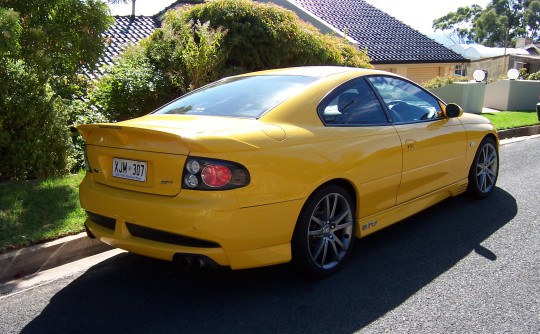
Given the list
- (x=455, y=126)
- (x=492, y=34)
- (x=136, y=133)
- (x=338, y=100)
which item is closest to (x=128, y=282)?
(x=136, y=133)

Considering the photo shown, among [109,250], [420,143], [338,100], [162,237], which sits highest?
[338,100]

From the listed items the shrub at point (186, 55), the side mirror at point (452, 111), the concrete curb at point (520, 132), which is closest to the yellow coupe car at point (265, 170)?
the side mirror at point (452, 111)

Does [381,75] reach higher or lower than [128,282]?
higher

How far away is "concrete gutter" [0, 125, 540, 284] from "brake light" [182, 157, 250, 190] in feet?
5.28

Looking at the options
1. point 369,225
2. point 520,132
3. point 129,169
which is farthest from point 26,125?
point 520,132

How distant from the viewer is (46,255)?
172 inches

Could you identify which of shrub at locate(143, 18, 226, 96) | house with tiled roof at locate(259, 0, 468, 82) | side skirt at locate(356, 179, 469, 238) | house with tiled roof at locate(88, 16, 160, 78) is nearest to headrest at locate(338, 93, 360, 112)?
side skirt at locate(356, 179, 469, 238)

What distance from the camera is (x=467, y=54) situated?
40.3 m

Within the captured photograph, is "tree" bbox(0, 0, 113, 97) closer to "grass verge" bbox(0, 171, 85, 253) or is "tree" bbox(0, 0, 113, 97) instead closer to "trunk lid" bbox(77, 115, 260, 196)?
"grass verge" bbox(0, 171, 85, 253)

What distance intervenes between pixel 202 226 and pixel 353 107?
5.87 feet

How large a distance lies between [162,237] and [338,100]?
1802 mm

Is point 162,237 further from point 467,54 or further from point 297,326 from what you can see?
point 467,54

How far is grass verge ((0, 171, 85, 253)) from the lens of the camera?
452cm

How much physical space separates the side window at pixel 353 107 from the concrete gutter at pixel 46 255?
227 cm
